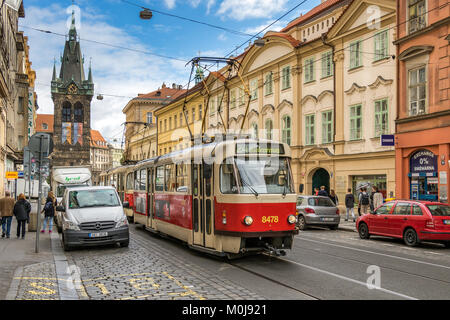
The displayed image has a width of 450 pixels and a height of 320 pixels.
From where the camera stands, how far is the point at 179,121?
56031 mm

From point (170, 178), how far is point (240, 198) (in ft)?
15.0

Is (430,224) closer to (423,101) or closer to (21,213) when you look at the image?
(423,101)

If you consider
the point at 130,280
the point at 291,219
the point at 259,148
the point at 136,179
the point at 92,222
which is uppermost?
the point at 259,148

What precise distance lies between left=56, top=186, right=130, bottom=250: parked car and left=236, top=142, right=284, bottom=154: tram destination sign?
477 centimetres

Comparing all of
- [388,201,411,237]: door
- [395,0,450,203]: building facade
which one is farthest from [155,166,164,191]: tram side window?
[395,0,450,203]: building facade

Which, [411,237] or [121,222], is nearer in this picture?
[121,222]

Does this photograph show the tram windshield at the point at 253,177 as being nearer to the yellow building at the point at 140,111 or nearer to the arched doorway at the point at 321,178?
the arched doorway at the point at 321,178

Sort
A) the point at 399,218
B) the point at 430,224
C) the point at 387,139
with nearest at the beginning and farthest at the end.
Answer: the point at 430,224, the point at 399,218, the point at 387,139

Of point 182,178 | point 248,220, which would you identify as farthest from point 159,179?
point 248,220

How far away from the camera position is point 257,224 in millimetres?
11188

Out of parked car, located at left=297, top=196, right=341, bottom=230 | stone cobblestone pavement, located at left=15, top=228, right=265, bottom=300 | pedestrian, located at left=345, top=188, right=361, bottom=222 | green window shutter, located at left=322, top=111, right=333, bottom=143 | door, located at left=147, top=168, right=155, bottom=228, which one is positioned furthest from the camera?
green window shutter, located at left=322, top=111, right=333, bottom=143

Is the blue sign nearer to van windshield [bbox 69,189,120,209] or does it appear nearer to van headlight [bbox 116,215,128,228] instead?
van windshield [bbox 69,189,120,209]

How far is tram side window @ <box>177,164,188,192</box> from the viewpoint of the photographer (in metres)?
13.6
